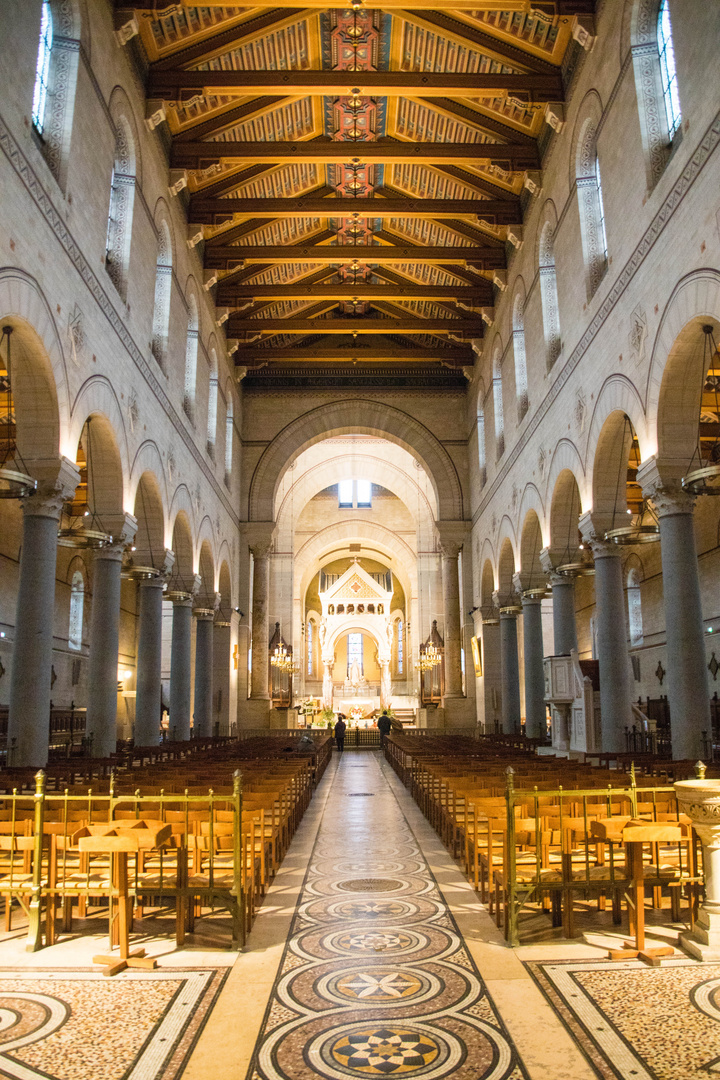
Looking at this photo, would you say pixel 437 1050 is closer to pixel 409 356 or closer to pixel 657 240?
pixel 657 240

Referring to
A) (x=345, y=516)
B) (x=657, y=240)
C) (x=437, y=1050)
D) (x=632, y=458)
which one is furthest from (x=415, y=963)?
(x=345, y=516)

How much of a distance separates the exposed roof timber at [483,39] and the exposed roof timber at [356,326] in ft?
33.3

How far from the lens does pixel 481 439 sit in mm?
26984

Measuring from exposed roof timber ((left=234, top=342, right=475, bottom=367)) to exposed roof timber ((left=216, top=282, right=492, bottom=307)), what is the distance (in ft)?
11.3

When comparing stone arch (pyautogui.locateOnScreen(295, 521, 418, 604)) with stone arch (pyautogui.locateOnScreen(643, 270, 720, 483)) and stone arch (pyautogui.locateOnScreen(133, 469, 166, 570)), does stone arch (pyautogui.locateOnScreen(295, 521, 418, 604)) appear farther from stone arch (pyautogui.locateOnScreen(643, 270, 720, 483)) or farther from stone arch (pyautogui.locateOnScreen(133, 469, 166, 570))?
stone arch (pyautogui.locateOnScreen(643, 270, 720, 483))

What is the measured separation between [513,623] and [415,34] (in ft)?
51.0

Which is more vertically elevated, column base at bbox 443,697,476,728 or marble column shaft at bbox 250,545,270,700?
marble column shaft at bbox 250,545,270,700

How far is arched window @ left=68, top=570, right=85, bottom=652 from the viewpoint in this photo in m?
23.2

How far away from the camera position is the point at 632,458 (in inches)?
790

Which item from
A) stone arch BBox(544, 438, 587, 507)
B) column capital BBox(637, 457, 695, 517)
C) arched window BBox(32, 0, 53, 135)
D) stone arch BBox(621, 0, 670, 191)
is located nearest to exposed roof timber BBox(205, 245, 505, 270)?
stone arch BBox(544, 438, 587, 507)

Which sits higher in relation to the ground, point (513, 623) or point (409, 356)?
point (409, 356)

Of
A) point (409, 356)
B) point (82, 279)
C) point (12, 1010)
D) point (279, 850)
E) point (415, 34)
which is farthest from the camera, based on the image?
point (409, 356)

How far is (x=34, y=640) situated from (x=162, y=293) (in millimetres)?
9672

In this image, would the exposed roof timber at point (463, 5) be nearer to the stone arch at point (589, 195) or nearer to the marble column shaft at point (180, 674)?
the stone arch at point (589, 195)
